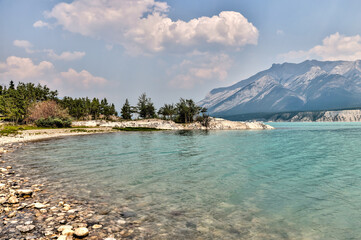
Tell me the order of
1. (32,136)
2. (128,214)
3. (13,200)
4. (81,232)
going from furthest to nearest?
(32,136), (13,200), (128,214), (81,232)

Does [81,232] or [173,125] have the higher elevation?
[173,125]

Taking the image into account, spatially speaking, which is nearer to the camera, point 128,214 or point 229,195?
point 128,214

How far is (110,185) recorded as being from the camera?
15438 millimetres

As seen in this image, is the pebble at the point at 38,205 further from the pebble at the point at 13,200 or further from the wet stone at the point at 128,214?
the wet stone at the point at 128,214

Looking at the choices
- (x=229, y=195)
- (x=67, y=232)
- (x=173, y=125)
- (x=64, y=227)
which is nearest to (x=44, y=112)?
(x=173, y=125)

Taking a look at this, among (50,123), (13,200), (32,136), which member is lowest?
(13,200)

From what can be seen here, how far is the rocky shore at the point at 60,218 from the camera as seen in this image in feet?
25.9

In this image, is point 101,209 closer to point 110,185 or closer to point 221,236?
point 110,185

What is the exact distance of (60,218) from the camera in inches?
365

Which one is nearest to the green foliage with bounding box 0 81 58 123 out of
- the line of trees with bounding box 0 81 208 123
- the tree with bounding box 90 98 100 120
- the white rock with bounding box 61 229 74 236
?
the line of trees with bounding box 0 81 208 123

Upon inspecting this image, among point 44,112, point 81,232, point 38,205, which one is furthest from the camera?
point 44,112

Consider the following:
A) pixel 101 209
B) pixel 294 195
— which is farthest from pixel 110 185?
pixel 294 195

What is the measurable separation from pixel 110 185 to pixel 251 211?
9.98 m

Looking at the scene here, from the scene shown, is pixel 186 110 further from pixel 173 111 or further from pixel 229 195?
pixel 229 195
